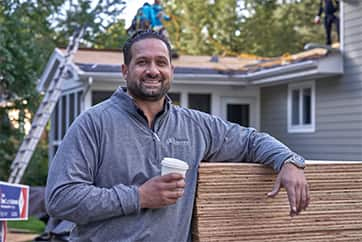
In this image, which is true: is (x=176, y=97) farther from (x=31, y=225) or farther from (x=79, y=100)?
(x=31, y=225)

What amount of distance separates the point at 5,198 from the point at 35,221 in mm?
7872

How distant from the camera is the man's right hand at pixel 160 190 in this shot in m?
2.53

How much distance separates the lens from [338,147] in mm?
12648

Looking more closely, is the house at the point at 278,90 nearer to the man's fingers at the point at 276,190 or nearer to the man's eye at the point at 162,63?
the man's fingers at the point at 276,190

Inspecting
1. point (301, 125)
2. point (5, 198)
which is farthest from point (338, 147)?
point (5, 198)

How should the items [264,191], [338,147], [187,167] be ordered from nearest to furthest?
[187,167] → [264,191] → [338,147]

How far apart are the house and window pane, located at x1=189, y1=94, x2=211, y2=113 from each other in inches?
0.9

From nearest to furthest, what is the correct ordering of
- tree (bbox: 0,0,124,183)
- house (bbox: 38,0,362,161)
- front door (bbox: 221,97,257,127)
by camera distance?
tree (bbox: 0,0,124,183)
house (bbox: 38,0,362,161)
front door (bbox: 221,97,257,127)

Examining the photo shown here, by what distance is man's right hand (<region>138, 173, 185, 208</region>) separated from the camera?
2.53m

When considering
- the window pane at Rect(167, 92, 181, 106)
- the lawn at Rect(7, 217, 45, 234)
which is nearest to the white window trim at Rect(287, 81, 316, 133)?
the window pane at Rect(167, 92, 181, 106)

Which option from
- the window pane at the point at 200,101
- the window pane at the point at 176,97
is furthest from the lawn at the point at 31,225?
the window pane at the point at 200,101

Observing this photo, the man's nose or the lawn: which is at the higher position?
the man's nose

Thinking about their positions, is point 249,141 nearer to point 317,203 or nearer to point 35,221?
point 317,203

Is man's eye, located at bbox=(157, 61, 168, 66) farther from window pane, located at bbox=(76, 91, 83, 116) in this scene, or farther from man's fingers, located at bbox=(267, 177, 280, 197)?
window pane, located at bbox=(76, 91, 83, 116)
